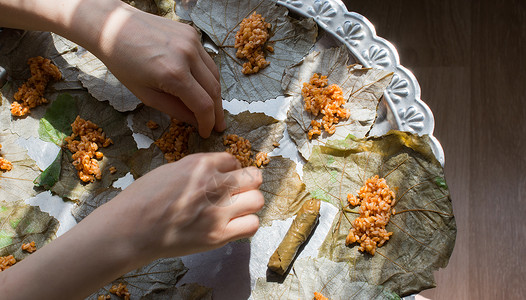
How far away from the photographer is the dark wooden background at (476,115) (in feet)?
3.77

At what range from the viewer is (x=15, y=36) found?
2.92 feet

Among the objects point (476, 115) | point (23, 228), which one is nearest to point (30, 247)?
point (23, 228)

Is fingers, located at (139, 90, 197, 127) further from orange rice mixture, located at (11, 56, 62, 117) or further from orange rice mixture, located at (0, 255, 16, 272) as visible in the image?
orange rice mixture, located at (0, 255, 16, 272)

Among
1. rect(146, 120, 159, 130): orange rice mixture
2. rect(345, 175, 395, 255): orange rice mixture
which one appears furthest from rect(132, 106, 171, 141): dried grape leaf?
rect(345, 175, 395, 255): orange rice mixture

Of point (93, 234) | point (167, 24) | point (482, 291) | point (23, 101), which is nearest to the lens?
point (93, 234)

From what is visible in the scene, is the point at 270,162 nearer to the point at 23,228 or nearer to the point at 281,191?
the point at 281,191

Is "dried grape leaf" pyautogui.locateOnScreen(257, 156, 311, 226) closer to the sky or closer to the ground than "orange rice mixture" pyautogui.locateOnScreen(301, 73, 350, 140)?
closer to the ground

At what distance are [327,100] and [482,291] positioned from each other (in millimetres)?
689

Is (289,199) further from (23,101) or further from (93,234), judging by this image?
(23,101)

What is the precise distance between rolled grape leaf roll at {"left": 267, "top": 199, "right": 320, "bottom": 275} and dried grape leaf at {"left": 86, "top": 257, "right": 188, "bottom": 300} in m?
0.15

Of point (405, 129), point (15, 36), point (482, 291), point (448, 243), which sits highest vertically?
point (15, 36)

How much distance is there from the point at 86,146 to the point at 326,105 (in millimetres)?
432

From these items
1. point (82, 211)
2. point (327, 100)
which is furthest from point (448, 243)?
point (82, 211)

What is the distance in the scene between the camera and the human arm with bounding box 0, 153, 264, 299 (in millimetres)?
588
